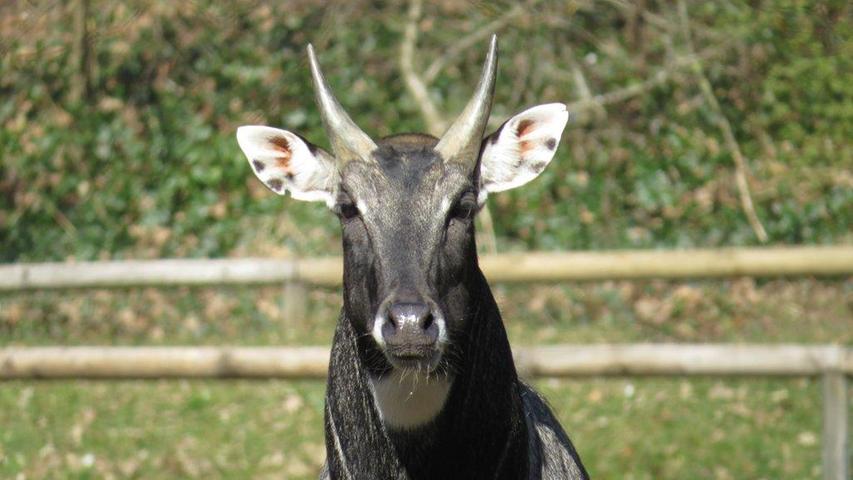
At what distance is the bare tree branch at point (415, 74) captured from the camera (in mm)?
11961

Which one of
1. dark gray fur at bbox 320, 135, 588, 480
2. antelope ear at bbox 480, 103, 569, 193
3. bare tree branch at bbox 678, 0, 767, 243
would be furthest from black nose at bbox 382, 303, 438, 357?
bare tree branch at bbox 678, 0, 767, 243

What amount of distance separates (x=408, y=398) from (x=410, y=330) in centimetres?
36

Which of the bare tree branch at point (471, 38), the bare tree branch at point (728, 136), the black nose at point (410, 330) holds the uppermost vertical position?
the black nose at point (410, 330)

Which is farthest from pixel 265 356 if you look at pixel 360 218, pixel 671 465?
pixel 360 218

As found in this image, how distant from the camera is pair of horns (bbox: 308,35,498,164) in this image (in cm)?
413

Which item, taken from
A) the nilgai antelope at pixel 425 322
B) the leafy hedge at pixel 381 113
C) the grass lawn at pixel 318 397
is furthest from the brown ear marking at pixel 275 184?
the leafy hedge at pixel 381 113

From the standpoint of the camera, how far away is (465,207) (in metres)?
4.07

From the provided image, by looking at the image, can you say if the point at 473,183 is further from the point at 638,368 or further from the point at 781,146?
the point at 781,146

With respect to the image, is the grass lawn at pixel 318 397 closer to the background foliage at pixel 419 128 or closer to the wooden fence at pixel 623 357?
the background foliage at pixel 419 128

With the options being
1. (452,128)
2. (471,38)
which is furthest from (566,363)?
(471,38)

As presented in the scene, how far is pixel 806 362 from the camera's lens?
21.2 feet

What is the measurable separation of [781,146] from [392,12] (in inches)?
158

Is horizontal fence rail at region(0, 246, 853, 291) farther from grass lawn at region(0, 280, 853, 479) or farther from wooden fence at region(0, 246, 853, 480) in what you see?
grass lawn at region(0, 280, 853, 479)

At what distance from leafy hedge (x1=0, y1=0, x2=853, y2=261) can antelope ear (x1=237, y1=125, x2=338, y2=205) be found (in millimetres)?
7591
